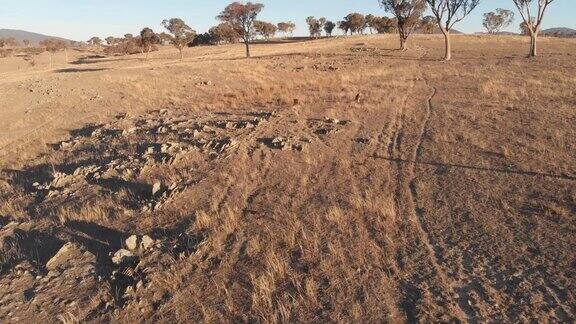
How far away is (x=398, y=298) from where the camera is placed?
6.12m

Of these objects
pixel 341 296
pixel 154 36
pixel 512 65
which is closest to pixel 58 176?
pixel 341 296

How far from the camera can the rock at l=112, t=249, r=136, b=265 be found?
291 inches

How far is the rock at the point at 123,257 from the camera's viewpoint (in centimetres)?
739

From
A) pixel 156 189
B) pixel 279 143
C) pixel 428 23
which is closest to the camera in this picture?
pixel 156 189

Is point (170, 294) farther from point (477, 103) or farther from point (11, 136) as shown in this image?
point (11, 136)

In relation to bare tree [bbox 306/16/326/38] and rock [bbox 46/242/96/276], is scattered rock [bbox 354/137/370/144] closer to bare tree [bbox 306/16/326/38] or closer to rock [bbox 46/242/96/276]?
rock [bbox 46/242/96/276]

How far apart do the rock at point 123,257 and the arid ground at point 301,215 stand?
0.10ft

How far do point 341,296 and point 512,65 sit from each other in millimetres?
30429

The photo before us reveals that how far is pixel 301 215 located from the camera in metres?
8.77

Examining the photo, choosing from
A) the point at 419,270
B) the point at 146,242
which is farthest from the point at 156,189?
the point at 419,270

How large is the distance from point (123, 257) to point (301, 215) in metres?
3.24

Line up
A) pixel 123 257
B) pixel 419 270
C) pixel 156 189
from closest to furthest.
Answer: pixel 419 270, pixel 123 257, pixel 156 189

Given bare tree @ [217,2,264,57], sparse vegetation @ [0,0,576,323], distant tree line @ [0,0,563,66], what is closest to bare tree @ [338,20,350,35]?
distant tree line @ [0,0,563,66]

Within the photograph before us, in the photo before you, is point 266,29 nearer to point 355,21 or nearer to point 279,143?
point 355,21
